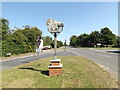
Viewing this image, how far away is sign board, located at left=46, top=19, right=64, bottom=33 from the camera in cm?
534

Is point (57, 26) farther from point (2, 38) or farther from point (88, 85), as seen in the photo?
point (2, 38)

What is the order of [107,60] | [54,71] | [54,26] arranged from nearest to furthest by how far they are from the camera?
[54,71], [54,26], [107,60]

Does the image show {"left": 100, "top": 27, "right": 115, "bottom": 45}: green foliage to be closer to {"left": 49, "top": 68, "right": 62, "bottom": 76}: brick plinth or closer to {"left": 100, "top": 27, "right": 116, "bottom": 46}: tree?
{"left": 100, "top": 27, "right": 116, "bottom": 46}: tree

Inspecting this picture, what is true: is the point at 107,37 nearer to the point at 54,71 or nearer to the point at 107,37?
the point at 107,37

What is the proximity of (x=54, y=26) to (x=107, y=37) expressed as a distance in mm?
55708

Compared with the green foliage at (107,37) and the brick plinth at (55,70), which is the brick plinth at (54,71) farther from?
the green foliage at (107,37)

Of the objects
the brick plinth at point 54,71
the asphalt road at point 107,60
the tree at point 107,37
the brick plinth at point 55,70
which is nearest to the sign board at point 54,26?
the brick plinth at point 55,70

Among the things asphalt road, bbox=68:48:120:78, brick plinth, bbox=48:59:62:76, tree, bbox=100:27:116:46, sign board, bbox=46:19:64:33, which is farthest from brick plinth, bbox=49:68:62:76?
tree, bbox=100:27:116:46

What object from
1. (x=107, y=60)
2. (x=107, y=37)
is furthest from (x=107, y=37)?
(x=107, y=60)

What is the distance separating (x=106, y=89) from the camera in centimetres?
348

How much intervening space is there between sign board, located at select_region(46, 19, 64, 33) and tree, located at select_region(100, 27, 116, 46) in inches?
2179

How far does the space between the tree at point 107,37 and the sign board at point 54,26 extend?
182 ft

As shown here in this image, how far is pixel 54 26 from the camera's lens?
17.6 ft

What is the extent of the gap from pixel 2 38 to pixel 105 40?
5488 centimetres
